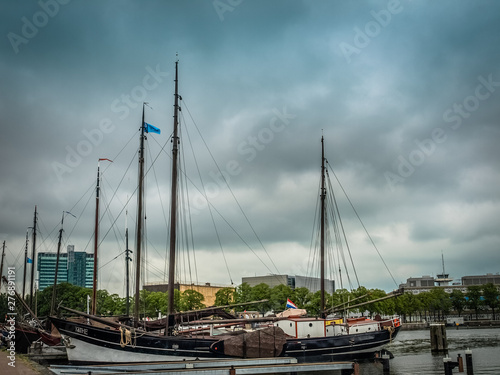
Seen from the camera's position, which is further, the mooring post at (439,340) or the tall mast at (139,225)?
the mooring post at (439,340)


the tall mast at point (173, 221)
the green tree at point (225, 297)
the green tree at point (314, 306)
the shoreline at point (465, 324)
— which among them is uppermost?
the tall mast at point (173, 221)

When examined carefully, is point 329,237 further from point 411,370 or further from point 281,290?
point 281,290

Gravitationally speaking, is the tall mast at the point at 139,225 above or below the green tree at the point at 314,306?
above

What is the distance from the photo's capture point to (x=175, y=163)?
40.2m

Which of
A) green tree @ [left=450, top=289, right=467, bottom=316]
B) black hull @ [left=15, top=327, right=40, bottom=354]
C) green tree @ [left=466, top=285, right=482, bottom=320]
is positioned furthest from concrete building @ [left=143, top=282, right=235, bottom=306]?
black hull @ [left=15, top=327, right=40, bottom=354]

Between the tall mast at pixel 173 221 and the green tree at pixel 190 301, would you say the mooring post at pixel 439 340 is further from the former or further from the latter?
the green tree at pixel 190 301

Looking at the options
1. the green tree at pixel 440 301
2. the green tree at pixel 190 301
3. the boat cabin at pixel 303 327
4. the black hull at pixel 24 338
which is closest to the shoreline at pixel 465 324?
the green tree at pixel 440 301

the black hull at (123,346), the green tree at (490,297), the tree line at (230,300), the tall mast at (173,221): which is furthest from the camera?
the green tree at (490,297)

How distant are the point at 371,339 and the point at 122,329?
2422 centimetres

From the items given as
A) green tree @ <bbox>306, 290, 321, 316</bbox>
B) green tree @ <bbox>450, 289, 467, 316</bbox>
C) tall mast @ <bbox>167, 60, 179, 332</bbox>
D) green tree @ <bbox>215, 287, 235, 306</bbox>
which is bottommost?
green tree @ <bbox>450, 289, 467, 316</bbox>

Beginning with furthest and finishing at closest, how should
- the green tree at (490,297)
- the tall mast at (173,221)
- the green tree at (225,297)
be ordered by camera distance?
the green tree at (490,297) → the green tree at (225,297) → the tall mast at (173,221)

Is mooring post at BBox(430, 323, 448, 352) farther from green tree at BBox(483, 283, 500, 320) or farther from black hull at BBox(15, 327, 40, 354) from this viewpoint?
green tree at BBox(483, 283, 500, 320)

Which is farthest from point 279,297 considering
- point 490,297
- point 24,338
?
point 490,297

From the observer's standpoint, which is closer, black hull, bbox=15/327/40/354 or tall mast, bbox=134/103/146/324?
tall mast, bbox=134/103/146/324
